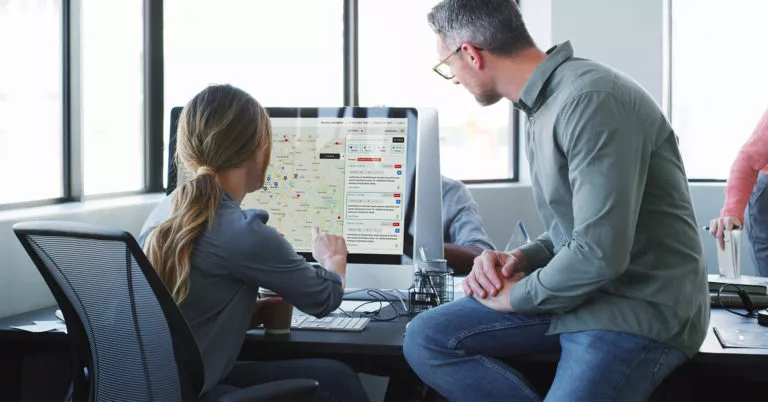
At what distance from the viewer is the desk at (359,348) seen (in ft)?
5.22

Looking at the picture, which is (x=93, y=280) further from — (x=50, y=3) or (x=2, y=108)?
(x=50, y=3)

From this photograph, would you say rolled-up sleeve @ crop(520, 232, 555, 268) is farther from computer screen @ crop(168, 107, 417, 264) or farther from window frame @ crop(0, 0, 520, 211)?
window frame @ crop(0, 0, 520, 211)

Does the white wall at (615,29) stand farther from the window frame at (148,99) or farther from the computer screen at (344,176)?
the computer screen at (344,176)

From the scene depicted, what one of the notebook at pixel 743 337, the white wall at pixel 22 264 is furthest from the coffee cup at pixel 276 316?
the notebook at pixel 743 337

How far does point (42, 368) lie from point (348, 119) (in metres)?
1.02

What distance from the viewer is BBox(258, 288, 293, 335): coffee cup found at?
1.86m

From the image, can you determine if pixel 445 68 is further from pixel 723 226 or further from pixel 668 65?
pixel 668 65

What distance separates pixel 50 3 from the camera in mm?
2922

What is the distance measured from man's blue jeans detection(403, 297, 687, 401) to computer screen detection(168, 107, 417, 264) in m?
0.44

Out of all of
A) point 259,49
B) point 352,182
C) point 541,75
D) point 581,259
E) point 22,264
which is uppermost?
point 259,49

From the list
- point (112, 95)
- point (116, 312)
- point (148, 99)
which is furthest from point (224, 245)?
point (148, 99)

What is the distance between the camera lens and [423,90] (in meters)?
5.25

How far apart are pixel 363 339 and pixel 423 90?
11.8 ft

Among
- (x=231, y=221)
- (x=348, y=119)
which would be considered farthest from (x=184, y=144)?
(x=348, y=119)
